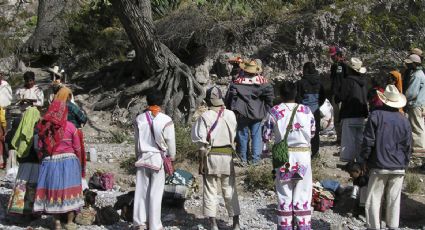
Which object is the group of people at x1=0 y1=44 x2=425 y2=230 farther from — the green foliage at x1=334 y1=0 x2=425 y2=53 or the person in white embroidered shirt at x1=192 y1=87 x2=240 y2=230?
the green foliage at x1=334 y1=0 x2=425 y2=53

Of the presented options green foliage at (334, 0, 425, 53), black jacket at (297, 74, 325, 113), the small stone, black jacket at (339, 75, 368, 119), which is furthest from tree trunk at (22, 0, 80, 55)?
black jacket at (339, 75, 368, 119)

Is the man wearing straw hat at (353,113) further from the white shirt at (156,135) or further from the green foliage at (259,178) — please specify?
the white shirt at (156,135)

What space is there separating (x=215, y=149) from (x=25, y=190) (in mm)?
2336

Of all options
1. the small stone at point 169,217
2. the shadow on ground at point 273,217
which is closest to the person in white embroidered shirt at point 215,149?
the small stone at point 169,217

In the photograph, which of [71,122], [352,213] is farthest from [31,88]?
[352,213]

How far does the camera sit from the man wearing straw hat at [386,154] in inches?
265

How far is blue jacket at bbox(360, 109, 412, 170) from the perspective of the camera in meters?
6.73

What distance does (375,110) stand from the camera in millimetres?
6887

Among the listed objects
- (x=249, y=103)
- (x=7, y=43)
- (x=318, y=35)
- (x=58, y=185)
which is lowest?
(x=58, y=185)

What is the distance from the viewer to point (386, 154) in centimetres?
673

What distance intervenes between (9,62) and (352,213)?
12.6 metres

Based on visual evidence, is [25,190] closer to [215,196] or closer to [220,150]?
[215,196]

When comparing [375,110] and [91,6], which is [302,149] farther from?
[91,6]

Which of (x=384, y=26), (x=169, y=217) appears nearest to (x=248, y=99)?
(x=169, y=217)
